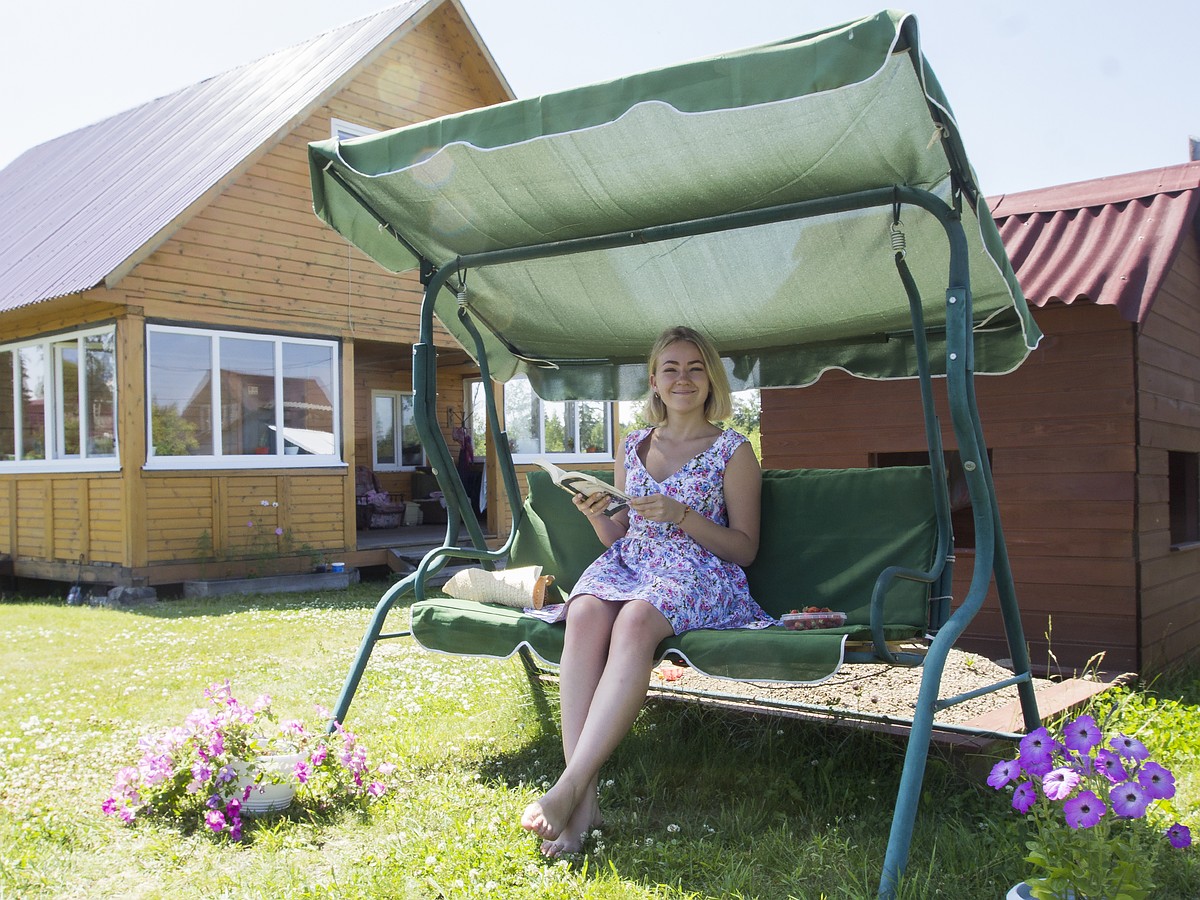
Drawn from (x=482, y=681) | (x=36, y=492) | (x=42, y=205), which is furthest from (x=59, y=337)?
(x=482, y=681)

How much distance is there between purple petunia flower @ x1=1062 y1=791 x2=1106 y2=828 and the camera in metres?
2.02

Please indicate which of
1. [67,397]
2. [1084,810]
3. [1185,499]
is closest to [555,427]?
[67,397]

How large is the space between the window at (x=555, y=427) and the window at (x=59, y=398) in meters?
5.02

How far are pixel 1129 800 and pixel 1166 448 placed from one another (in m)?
3.81

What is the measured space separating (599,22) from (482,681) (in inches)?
259

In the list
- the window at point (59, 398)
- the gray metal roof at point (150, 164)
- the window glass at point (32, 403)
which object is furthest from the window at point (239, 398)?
the window glass at point (32, 403)

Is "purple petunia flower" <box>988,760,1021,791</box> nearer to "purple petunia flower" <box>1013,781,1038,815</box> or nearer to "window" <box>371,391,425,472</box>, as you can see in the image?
"purple petunia flower" <box>1013,781,1038,815</box>

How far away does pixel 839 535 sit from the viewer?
3.60 metres

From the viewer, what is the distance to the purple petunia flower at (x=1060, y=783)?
2.06 metres

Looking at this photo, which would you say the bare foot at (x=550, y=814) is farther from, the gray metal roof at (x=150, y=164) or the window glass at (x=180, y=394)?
the window glass at (x=180, y=394)

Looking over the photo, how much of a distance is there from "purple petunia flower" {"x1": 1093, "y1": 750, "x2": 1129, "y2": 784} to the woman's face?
70.6 inches

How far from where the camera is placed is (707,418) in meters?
3.69

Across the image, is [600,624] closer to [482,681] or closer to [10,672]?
[482,681]

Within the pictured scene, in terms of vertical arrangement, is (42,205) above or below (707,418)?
above
